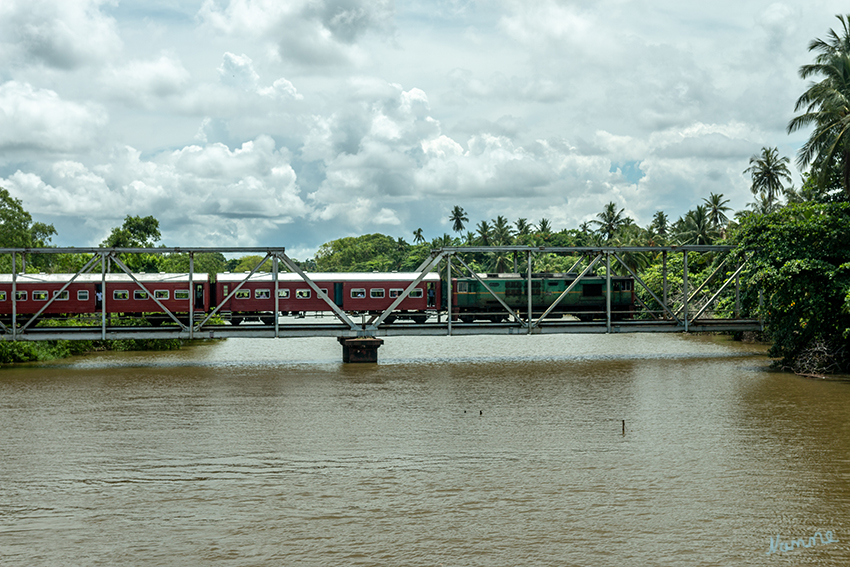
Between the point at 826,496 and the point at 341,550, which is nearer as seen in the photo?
the point at 341,550

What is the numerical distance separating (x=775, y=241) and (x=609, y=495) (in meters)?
18.4

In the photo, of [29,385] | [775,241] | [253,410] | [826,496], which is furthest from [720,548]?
[29,385]

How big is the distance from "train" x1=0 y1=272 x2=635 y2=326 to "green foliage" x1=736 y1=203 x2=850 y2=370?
284 inches

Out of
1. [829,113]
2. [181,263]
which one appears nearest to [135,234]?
[181,263]

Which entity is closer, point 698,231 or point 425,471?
point 425,471

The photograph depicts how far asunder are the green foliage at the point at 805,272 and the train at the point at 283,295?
7224 mm

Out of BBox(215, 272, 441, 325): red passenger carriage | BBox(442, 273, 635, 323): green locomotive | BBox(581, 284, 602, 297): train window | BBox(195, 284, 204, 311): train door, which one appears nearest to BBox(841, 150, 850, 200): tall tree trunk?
BBox(442, 273, 635, 323): green locomotive

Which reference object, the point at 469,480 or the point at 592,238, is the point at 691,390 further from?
the point at 592,238

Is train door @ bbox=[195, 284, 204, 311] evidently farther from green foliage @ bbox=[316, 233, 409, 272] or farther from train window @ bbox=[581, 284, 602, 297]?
green foliage @ bbox=[316, 233, 409, 272]

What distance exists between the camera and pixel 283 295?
34906 mm

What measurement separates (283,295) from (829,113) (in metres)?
26.0

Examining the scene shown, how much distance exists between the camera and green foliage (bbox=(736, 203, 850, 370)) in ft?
84.0

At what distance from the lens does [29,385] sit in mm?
25078

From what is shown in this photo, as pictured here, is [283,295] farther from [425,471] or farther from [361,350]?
[425,471]
